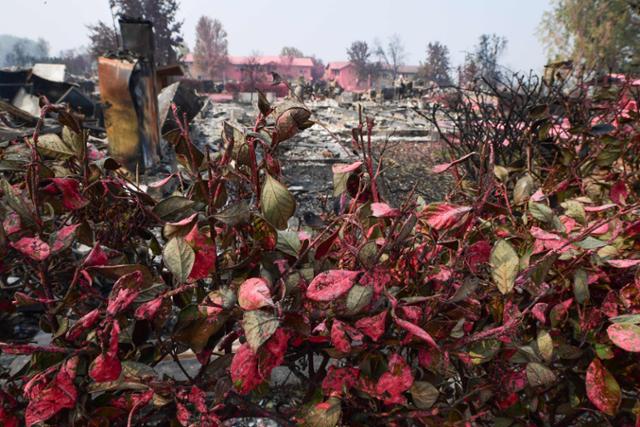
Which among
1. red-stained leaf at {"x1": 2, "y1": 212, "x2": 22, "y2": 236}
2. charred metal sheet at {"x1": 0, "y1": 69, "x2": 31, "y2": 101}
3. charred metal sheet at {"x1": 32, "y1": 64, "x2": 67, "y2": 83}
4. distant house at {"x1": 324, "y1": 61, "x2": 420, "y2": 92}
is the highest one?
distant house at {"x1": 324, "y1": 61, "x2": 420, "y2": 92}

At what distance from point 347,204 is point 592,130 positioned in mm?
1179

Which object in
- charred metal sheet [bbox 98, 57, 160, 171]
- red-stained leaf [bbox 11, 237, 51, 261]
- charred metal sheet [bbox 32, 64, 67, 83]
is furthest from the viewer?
charred metal sheet [bbox 32, 64, 67, 83]

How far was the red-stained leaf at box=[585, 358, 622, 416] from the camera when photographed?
30.0 inches

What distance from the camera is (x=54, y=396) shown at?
2.18ft

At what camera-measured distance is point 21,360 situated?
1416 mm

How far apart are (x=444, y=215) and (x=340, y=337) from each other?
10.8 inches

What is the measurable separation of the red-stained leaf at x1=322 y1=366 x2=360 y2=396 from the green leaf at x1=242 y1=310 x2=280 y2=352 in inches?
8.1

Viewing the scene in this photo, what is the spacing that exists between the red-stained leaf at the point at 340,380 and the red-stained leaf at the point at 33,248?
50cm

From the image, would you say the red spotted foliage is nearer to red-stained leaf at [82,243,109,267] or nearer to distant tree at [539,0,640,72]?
red-stained leaf at [82,243,109,267]

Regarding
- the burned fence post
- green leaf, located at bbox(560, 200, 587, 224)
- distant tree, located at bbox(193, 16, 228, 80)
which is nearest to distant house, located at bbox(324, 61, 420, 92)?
distant tree, located at bbox(193, 16, 228, 80)

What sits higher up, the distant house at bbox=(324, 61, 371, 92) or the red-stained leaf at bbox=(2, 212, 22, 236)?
the distant house at bbox=(324, 61, 371, 92)

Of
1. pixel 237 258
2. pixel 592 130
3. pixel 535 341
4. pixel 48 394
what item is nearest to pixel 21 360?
pixel 48 394

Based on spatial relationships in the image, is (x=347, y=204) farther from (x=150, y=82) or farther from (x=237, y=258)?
(x=150, y=82)

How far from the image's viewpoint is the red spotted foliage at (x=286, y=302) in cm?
67
